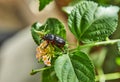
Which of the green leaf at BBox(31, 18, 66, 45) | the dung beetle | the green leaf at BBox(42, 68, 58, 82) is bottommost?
the green leaf at BBox(42, 68, 58, 82)

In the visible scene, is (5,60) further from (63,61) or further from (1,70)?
(63,61)

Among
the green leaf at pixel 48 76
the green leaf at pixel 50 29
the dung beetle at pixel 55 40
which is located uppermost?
the green leaf at pixel 50 29

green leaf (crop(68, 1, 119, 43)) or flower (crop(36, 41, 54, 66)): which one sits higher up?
green leaf (crop(68, 1, 119, 43))

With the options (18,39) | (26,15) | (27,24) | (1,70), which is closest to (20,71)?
(1,70)
